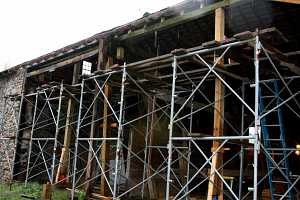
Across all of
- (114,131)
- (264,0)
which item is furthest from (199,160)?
(264,0)

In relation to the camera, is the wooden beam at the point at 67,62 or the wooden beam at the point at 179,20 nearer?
the wooden beam at the point at 179,20

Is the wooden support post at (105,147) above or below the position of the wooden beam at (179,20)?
below

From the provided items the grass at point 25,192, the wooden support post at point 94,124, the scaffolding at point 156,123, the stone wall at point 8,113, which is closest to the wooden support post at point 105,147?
the scaffolding at point 156,123

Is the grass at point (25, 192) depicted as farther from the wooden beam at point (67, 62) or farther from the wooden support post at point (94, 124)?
the wooden beam at point (67, 62)

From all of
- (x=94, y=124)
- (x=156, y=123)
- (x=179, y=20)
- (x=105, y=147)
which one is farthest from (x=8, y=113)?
(x=179, y=20)

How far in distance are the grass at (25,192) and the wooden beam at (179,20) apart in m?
5.23

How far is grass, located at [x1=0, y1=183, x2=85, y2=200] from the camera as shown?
11570 millimetres

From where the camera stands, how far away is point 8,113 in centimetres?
Result: 1761

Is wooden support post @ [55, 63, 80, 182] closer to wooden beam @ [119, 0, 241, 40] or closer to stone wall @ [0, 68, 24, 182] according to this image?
stone wall @ [0, 68, 24, 182]

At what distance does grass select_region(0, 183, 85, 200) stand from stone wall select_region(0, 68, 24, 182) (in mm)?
1722

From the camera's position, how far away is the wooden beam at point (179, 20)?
8.71 m

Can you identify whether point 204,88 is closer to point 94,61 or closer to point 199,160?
point 199,160

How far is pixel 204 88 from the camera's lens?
1223 centimetres

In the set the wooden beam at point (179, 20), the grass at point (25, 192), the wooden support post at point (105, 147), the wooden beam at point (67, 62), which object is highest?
the wooden beam at point (179, 20)
